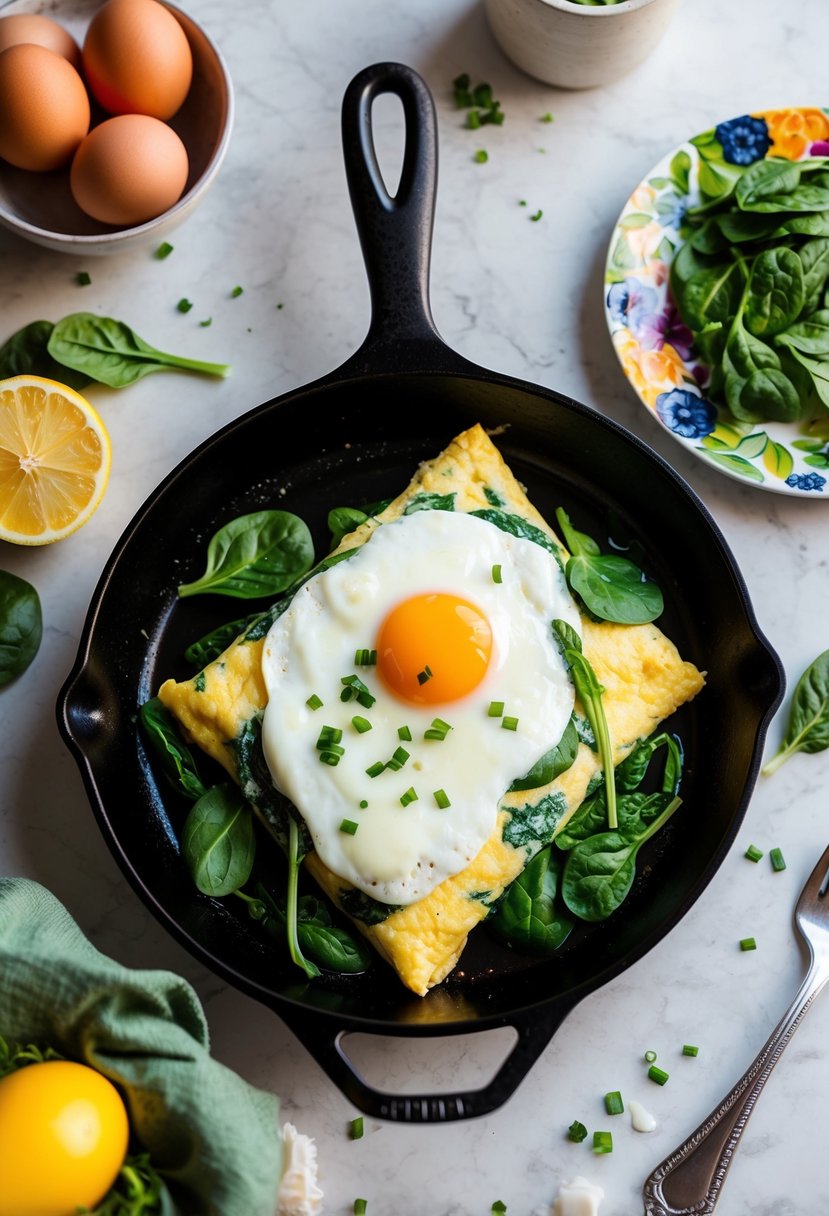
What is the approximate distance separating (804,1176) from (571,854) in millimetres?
1240

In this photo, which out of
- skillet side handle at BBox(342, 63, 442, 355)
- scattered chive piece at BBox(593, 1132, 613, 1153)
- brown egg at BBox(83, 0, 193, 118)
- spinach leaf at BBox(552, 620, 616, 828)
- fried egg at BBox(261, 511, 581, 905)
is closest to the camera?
fried egg at BBox(261, 511, 581, 905)

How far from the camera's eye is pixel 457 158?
4.07 m

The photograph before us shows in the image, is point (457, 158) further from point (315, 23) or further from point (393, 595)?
point (393, 595)

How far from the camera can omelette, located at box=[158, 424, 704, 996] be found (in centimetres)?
319

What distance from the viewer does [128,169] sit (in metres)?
3.59

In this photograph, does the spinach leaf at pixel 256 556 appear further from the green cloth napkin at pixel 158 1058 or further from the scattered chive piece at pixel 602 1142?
the scattered chive piece at pixel 602 1142

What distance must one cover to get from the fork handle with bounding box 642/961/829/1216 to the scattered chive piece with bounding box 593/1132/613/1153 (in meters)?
0.15

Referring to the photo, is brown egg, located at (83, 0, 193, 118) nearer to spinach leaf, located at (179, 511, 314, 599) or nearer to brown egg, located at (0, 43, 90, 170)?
brown egg, located at (0, 43, 90, 170)

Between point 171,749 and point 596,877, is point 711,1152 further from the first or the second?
point 171,749

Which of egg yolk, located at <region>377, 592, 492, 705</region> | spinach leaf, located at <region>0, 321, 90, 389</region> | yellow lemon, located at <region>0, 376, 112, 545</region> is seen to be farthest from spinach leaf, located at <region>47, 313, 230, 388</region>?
egg yolk, located at <region>377, 592, 492, 705</region>

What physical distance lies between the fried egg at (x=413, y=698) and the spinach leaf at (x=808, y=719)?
823 millimetres

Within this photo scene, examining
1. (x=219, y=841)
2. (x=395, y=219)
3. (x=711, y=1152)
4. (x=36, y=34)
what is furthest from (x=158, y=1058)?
(x=36, y=34)

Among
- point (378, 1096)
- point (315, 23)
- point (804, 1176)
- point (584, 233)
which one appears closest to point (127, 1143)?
point (378, 1096)

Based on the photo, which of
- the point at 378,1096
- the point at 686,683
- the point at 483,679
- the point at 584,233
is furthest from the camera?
the point at 584,233
